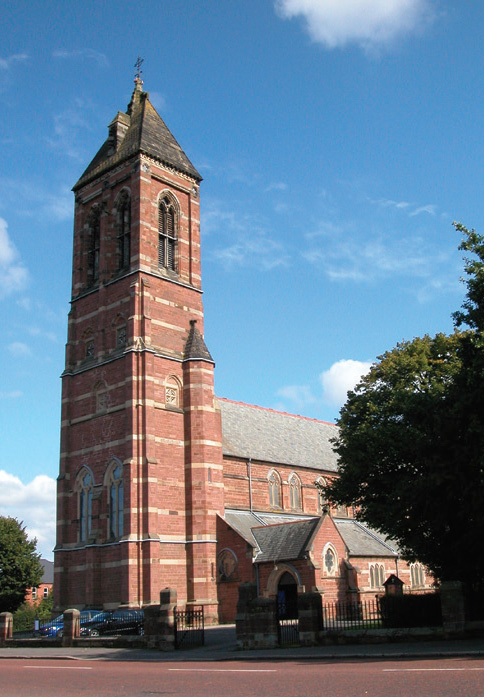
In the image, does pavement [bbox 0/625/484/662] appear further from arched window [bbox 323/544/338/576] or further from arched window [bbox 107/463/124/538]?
arched window [bbox 323/544/338/576]

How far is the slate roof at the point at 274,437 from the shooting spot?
44.6 meters

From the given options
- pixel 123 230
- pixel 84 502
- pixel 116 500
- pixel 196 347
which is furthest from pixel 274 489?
pixel 123 230

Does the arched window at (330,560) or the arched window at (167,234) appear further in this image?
the arched window at (167,234)

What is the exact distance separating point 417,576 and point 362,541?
5693 millimetres

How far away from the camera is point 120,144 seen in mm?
43875

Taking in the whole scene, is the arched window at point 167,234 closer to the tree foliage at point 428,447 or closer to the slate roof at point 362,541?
the tree foliage at point 428,447

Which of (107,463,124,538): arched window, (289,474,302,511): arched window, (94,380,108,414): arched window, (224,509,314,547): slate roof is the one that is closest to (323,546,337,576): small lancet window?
(224,509,314,547): slate roof

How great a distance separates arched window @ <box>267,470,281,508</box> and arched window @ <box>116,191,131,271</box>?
1636 cm

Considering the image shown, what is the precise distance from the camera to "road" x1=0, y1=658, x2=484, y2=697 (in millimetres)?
11117

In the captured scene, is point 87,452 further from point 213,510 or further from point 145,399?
point 213,510

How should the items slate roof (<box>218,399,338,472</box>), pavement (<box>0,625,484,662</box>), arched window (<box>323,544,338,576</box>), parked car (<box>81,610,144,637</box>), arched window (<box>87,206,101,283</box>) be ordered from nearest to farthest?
1. pavement (<box>0,625,484,662</box>)
2. parked car (<box>81,610,144,637</box>)
3. arched window (<box>323,544,338,576</box>)
4. arched window (<box>87,206,101,283</box>)
5. slate roof (<box>218,399,338,472</box>)

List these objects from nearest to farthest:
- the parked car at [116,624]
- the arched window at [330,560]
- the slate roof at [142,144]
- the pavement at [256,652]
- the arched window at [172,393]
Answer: the pavement at [256,652] → the parked car at [116,624] → the arched window at [330,560] → the arched window at [172,393] → the slate roof at [142,144]

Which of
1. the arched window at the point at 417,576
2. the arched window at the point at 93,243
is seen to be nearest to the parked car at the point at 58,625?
the arched window at the point at 93,243

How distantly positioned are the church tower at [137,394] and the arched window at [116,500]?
6cm
